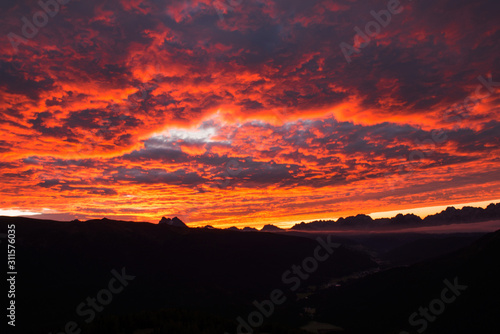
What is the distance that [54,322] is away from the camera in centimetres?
19238

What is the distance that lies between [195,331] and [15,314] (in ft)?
610

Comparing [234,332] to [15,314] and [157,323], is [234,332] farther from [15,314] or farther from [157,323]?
[15,314]

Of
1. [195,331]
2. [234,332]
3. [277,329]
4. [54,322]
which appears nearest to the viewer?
[195,331]

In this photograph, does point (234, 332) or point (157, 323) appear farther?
point (234, 332)

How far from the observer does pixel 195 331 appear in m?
85.3

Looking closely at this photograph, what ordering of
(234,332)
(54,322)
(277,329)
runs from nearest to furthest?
1. (234,332)
2. (277,329)
3. (54,322)

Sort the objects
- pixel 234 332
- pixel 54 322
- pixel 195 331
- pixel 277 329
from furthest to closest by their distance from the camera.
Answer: pixel 54 322 → pixel 277 329 → pixel 234 332 → pixel 195 331

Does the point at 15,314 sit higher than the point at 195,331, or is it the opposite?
the point at 195,331

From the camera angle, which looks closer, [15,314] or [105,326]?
[105,326]

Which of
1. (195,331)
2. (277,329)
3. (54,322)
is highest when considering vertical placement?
(195,331)

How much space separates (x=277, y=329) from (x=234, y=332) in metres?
24.7

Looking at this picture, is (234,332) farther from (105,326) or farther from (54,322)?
(54,322)

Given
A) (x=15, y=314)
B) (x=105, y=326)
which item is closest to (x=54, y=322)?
(x=15, y=314)

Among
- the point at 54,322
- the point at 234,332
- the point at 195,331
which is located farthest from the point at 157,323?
the point at 54,322
